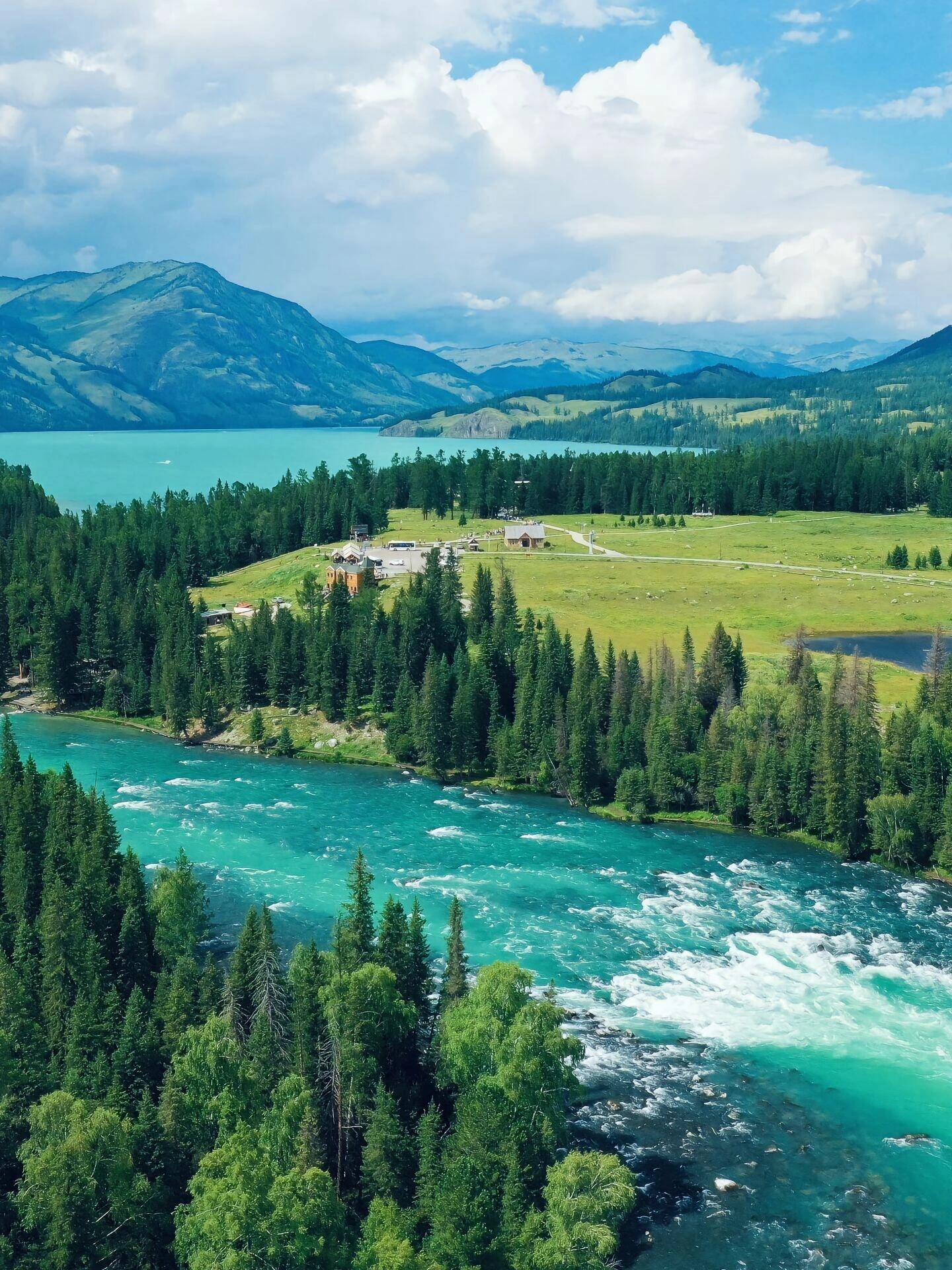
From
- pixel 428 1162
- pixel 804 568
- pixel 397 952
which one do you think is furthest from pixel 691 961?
pixel 804 568

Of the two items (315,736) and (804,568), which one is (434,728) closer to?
(315,736)

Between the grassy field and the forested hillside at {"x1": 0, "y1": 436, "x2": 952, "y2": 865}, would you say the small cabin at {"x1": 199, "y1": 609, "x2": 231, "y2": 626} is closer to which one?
the forested hillside at {"x1": 0, "y1": 436, "x2": 952, "y2": 865}

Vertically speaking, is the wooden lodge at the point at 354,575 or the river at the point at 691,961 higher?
the wooden lodge at the point at 354,575

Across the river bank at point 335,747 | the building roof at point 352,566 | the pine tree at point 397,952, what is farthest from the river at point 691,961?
the building roof at point 352,566

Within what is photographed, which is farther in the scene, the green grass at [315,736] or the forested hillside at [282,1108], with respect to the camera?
the green grass at [315,736]

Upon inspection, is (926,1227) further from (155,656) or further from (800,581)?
(800,581)

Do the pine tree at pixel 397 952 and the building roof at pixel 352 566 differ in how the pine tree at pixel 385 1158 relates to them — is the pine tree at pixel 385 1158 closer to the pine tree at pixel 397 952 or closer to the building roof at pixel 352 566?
the pine tree at pixel 397 952
